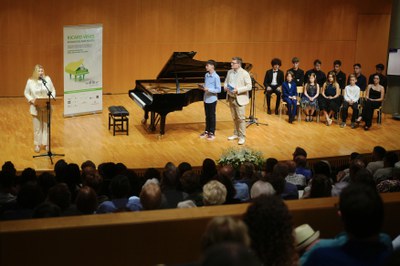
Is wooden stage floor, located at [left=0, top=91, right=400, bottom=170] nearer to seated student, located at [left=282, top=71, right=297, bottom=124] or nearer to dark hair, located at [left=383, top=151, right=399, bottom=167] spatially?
seated student, located at [left=282, top=71, right=297, bottom=124]

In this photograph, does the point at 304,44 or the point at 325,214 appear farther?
the point at 304,44

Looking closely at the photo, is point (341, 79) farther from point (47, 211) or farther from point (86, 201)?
point (47, 211)

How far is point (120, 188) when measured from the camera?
18.1 ft

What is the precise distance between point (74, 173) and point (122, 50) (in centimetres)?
950

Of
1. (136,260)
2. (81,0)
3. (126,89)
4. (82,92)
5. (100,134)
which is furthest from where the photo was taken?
(126,89)

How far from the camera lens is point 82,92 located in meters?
12.6

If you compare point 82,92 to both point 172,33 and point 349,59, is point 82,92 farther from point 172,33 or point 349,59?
point 349,59

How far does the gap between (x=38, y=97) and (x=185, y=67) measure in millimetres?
3072

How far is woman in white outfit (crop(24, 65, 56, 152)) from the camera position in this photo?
30.4 ft

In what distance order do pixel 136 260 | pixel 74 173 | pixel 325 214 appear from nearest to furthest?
1. pixel 136 260
2. pixel 325 214
3. pixel 74 173

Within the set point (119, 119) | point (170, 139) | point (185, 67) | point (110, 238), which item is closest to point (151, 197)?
point (110, 238)

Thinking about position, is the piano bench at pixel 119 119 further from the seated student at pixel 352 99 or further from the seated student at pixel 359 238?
the seated student at pixel 359 238

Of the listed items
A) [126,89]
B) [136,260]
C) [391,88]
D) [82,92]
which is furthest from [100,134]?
[136,260]

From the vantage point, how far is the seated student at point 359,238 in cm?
256
